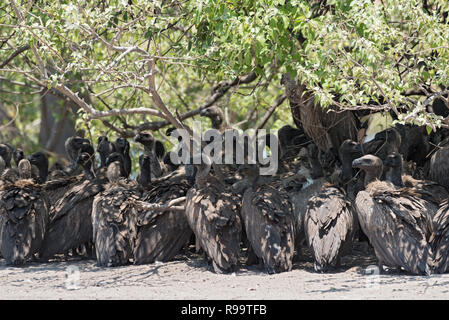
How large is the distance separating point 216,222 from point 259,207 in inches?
20.0

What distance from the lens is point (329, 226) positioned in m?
9.03

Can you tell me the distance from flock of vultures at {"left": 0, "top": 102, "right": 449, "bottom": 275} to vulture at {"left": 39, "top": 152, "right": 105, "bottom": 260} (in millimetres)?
14

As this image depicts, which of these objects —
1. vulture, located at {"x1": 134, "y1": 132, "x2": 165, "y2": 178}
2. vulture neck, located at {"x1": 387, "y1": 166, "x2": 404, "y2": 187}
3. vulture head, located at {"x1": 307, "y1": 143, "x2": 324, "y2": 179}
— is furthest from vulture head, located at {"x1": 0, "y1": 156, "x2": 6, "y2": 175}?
vulture neck, located at {"x1": 387, "y1": 166, "x2": 404, "y2": 187}

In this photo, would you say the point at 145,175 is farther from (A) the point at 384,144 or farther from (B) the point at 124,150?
(A) the point at 384,144

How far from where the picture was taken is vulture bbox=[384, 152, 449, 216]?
359 inches

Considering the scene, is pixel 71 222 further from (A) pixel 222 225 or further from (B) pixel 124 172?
(A) pixel 222 225

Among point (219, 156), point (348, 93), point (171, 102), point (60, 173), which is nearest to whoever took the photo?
point (348, 93)

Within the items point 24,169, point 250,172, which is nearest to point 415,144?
point 250,172

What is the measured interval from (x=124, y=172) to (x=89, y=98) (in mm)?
2481

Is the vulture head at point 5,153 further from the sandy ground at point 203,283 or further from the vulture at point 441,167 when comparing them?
the vulture at point 441,167

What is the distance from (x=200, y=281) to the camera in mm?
8727

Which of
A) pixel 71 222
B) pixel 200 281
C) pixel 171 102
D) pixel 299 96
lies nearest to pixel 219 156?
pixel 299 96

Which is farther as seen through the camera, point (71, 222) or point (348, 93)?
point (71, 222)

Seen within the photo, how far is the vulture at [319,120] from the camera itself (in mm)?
10766
